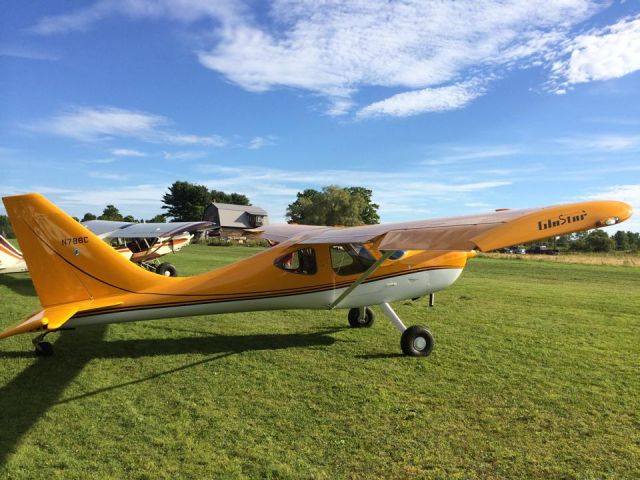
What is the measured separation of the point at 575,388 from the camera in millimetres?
4883

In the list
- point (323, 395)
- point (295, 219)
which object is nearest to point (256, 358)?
point (323, 395)

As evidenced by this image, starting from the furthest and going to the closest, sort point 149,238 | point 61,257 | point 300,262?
point 149,238
point 300,262
point 61,257

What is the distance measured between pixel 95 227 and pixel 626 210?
1902 centimetres

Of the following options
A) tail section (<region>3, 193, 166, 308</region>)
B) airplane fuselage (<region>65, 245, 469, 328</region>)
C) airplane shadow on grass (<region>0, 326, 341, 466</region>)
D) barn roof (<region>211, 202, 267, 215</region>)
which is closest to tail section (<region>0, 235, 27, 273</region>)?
airplane shadow on grass (<region>0, 326, 341, 466</region>)

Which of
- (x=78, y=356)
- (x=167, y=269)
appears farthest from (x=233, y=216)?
(x=78, y=356)

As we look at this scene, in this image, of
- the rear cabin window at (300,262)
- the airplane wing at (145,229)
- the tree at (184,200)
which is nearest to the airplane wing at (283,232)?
the rear cabin window at (300,262)

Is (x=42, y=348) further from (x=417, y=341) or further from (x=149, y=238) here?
(x=149, y=238)

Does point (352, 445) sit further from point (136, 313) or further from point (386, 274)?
point (136, 313)

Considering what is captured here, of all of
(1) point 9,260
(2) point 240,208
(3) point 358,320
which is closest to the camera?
(3) point 358,320

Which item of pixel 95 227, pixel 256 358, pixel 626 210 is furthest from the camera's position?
pixel 95 227

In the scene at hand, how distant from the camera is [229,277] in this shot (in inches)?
239

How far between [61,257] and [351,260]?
417 cm

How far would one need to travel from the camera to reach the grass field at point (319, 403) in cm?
336

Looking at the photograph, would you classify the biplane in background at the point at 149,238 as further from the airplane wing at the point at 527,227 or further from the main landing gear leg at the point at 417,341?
the airplane wing at the point at 527,227
